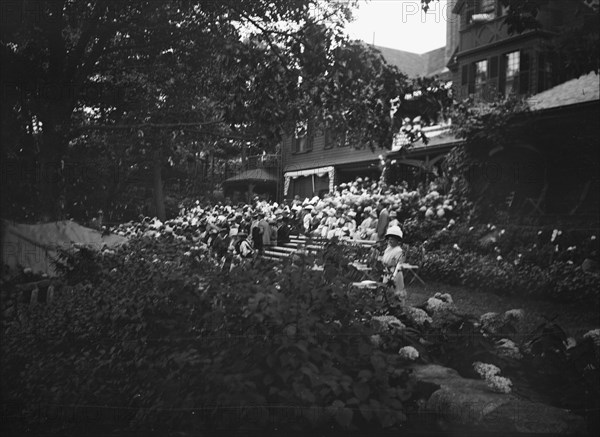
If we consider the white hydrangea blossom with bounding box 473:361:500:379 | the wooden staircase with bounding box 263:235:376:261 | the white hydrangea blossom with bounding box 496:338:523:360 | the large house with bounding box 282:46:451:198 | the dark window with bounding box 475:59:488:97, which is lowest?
the white hydrangea blossom with bounding box 473:361:500:379

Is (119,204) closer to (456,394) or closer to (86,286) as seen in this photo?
(86,286)

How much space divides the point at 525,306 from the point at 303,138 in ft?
13.6

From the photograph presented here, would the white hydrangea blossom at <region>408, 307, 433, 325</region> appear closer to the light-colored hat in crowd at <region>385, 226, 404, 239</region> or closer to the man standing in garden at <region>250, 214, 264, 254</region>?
the man standing in garden at <region>250, 214, 264, 254</region>

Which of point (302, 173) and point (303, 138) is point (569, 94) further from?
point (303, 138)

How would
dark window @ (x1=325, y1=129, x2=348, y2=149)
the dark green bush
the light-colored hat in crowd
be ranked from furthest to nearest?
1. the light-colored hat in crowd
2. dark window @ (x1=325, y1=129, x2=348, y2=149)
3. the dark green bush

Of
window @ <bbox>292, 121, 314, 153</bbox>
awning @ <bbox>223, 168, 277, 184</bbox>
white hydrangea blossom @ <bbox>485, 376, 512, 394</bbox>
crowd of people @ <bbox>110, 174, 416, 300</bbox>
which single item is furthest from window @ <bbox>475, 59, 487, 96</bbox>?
white hydrangea blossom @ <bbox>485, 376, 512, 394</bbox>

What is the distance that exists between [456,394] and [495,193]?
7.65 feet

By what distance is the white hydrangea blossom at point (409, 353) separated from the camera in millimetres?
3920

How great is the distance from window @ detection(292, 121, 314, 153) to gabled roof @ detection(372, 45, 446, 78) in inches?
46.1

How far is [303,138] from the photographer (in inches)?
257

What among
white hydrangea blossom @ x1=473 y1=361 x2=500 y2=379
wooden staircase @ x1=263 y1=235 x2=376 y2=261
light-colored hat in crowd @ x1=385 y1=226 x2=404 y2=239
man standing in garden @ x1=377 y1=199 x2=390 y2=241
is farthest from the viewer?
man standing in garden @ x1=377 y1=199 x2=390 y2=241

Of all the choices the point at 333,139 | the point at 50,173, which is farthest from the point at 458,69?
the point at 50,173

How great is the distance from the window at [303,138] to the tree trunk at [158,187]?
1.55 meters

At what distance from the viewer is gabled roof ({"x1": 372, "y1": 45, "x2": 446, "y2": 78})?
5676 millimetres
